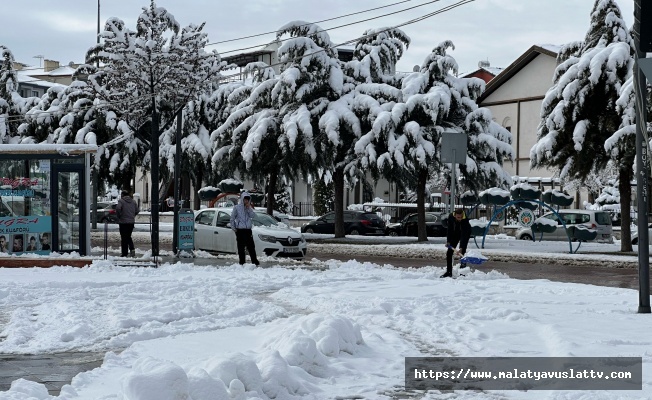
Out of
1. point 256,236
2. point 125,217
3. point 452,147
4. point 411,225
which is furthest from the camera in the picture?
point 411,225

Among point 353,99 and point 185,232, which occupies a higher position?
point 353,99

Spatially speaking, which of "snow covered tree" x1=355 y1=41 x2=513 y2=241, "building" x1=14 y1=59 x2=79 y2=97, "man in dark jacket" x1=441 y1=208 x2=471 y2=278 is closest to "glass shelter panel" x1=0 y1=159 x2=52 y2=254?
"man in dark jacket" x1=441 y1=208 x2=471 y2=278

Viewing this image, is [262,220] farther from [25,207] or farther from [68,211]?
[25,207]

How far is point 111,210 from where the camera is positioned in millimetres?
66562

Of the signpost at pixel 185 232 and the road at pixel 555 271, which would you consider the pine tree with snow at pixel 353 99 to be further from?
the signpost at pixel 185 232

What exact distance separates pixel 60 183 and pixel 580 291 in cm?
1305

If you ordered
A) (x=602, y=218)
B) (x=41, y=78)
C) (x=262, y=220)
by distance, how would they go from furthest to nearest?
(x=41, y=78) → (x=602, y=218) → (x=262, y=220)

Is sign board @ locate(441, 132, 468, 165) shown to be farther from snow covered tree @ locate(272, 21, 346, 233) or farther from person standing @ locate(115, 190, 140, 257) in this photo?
snow covered tree @ locate(272, 21, 346, 233)

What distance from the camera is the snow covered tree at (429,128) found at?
35594 mm

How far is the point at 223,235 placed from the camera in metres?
28.3

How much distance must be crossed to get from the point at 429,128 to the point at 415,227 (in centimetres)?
1211

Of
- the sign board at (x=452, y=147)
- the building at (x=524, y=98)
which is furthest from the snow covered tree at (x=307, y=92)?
the building at (x=524, y=98)

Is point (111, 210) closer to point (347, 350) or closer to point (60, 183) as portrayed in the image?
point (60, 183)

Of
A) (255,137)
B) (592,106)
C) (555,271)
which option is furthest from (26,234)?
(592,106)
